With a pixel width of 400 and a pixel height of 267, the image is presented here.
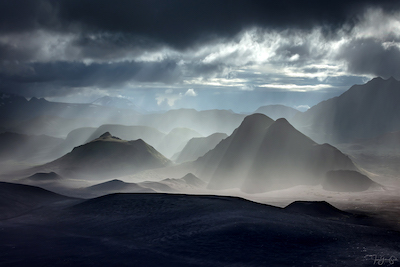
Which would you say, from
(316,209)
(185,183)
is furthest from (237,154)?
(316,209)

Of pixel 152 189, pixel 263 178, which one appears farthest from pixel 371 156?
pixel 152 189

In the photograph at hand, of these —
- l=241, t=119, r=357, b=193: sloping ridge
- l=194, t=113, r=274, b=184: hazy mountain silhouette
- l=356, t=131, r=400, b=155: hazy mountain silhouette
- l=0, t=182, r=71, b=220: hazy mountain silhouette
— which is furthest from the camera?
l=356, t=131, r=400, b=155: hazy mountain silhouette

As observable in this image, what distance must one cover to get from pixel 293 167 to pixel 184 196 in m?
51.6

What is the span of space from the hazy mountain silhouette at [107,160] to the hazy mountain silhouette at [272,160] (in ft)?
141

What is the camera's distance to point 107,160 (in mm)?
122125

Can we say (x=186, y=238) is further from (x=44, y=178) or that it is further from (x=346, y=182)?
(x=44, y=178)

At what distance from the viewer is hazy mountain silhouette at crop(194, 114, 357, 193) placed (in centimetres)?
8025

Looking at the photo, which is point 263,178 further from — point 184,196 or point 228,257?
point 228,257

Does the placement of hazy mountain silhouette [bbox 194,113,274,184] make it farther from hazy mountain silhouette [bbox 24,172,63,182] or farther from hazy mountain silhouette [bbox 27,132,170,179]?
hazy mountain silhouette [bbox 24,172,63,182]

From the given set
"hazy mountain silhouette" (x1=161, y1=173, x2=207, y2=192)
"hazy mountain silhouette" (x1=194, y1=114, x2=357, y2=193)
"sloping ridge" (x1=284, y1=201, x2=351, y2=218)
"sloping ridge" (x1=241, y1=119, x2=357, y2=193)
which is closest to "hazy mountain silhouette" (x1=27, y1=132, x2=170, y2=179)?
"hazy mountain silhouette" (x1=161, y1=173, x2=207, y2=192)

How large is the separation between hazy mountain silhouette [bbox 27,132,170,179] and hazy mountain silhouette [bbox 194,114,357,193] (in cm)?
4312

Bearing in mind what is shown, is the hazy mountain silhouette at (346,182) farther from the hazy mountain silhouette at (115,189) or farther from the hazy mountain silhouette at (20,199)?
the hazy mountain silhouette at (20,199)

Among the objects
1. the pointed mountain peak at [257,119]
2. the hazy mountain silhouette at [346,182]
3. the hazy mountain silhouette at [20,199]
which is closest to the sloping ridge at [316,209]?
the hazy mountain silhouette at [346,182]

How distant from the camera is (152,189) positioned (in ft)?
233
